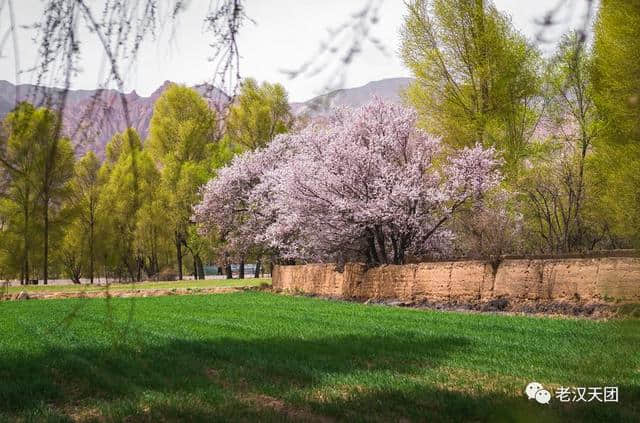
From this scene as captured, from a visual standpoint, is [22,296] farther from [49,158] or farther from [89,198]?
[49,158]

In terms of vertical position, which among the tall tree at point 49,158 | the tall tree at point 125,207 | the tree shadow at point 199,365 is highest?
the tall tree at point 49,158

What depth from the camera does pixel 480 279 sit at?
13.7 meters

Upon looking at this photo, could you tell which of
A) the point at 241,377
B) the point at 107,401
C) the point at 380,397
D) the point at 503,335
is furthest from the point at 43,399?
the point at 503,335

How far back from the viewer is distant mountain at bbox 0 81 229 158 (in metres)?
1.55

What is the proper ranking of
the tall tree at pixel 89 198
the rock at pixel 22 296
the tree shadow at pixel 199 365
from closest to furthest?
the tall tree at pixel 89 198, the tree shadow at pixel 199 365, the rock at pixel 22 296

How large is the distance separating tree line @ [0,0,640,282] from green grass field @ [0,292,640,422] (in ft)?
1.57

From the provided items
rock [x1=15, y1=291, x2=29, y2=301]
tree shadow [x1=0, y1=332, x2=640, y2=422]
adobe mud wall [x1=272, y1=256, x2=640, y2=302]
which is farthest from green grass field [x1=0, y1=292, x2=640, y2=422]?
rock [x1=15, y1=291, x2=29, y2=301]

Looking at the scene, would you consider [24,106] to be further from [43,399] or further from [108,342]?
[108,342]

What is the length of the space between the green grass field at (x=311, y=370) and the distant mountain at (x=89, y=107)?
0.47 meters

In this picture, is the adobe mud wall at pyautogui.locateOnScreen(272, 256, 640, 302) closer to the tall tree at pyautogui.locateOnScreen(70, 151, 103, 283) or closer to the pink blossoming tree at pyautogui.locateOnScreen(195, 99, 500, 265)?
the pink blossoming tree at pyautogui.locateOnScreen(195, 99, 500, 265)

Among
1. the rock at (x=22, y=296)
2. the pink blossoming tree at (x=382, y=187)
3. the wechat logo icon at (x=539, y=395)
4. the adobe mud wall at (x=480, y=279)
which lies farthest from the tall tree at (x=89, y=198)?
the rock at (x=22, y=296)

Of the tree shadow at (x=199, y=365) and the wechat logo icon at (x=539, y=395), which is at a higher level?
the wechat logo icon at (x=539, y=395)

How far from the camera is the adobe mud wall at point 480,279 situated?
36.0 ft

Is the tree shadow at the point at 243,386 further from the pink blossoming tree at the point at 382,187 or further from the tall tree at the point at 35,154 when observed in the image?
the pink blossoming tree at the point at 382,187
